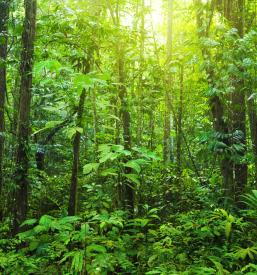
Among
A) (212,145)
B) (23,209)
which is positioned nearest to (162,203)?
(212,145)

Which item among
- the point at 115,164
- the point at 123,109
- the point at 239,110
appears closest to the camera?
the point at 115,164

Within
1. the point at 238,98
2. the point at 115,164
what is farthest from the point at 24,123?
the point at 238,98

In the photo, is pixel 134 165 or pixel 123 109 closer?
pixel 134 165

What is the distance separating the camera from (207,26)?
594 centimetres

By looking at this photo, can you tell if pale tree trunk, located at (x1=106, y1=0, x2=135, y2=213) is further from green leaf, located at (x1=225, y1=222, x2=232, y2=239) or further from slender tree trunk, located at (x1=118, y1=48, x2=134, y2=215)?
green leaf, located at (x1=225, y1=222, x2=232, y2=239)

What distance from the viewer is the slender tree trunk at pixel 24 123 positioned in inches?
179

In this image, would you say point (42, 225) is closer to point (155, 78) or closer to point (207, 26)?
point (155, 78)

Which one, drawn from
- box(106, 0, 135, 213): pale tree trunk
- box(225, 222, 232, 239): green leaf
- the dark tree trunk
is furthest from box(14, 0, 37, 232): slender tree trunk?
the dark tree trunk

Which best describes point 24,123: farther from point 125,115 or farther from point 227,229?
point 227,229

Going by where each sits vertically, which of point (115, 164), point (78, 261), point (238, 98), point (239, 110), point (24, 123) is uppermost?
point (238, 98)

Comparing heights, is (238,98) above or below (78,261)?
above

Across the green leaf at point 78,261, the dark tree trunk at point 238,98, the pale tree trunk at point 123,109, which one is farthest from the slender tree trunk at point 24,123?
the dark tree trunk at point 238,98

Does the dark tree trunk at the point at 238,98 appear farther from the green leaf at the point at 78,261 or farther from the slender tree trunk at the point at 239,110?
the green leaf at the point at 78,261

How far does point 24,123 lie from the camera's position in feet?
15.2
